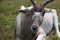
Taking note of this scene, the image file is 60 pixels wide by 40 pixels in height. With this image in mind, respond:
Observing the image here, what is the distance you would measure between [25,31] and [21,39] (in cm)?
19

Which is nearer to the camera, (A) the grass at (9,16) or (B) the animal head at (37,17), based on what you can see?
(B) the animal head at (37,17)

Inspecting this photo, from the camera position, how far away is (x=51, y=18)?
6.27 meters

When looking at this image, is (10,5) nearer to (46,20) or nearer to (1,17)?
(1,17)

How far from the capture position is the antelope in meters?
5.13

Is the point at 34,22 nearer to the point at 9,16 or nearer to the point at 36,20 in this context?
the point at 36,20

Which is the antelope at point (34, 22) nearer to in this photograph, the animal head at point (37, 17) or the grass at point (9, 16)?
the animal head at point (37, 17)

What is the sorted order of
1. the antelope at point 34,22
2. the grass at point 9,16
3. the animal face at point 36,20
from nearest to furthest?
the animal face at point 36,20, the antelope at point 34,22, the grass at point 9,16

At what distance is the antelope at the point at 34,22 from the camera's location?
5.13 metres

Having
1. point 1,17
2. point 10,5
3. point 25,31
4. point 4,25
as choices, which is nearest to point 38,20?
point 25,31

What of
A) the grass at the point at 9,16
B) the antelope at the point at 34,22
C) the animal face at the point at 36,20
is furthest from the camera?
the grass at the point at 9,16

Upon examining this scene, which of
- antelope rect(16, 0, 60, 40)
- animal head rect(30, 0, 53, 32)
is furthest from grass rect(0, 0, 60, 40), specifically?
animal head rect(30, 0, 53, 32)

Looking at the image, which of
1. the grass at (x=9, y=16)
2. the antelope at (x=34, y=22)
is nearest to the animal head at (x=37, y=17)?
the antelope at (x=34, y=22)

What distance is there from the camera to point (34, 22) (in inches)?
200

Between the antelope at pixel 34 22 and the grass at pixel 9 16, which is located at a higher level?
the antelope at pixel 34 22
